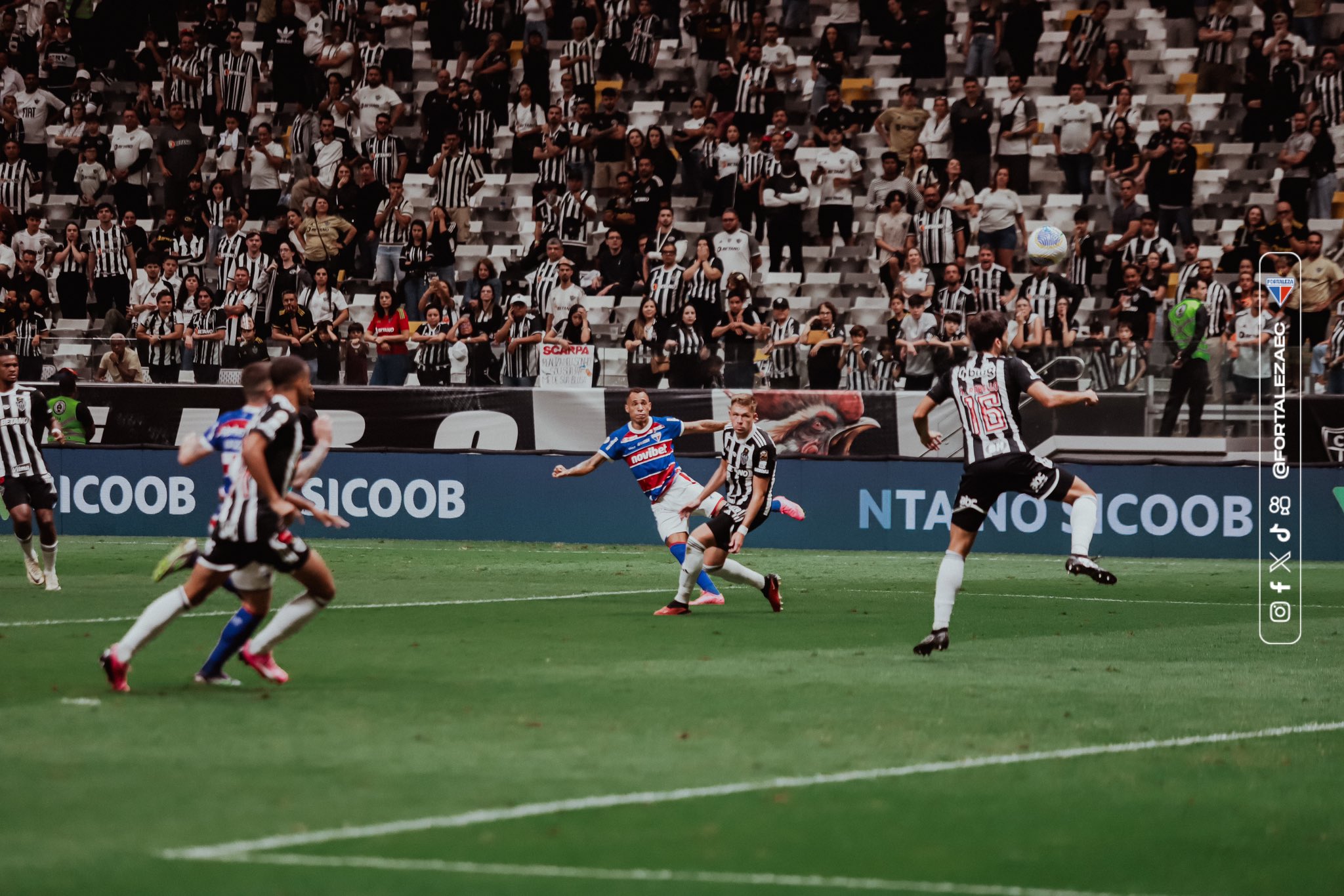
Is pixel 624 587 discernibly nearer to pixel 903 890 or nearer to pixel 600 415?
pixel 600 415

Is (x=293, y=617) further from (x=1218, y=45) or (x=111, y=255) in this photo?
(x=1218, y=45)

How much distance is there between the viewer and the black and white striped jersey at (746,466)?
1549 centimetres

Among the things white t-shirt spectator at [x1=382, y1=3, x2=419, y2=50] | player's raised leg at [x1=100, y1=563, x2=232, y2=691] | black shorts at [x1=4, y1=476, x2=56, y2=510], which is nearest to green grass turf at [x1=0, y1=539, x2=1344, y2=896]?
player's raised leg at [x1=100, y1=563, x2=232, y2=691]

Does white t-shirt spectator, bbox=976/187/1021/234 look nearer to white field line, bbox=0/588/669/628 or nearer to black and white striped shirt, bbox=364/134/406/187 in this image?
black and white striped shirt, bbox=364/134/406/187

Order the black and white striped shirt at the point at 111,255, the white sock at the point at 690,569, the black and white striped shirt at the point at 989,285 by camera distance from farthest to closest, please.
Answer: the black and white striped shirt at the point at 111,255
the black and white striped shirt at the point at 989,285
the white sock at the point at 690,569

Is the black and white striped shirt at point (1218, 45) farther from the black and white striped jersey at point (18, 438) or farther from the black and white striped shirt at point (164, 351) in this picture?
the black and white striped jersey at point (18, 438)

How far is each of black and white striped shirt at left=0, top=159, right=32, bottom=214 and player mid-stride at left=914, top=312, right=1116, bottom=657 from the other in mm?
22159

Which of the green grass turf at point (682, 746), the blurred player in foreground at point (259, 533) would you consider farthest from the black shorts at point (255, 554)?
the green grass turf at point (682, 746)

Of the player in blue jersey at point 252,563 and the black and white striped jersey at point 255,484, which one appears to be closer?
the black and white striped jersey at point 255,484

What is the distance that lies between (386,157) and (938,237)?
9.42m

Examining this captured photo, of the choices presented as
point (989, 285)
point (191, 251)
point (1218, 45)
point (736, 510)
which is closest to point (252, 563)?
point (736, 510)

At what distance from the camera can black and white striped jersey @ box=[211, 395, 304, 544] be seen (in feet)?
31.8

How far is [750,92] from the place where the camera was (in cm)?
2798

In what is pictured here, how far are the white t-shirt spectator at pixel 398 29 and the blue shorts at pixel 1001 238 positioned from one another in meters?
11.7
